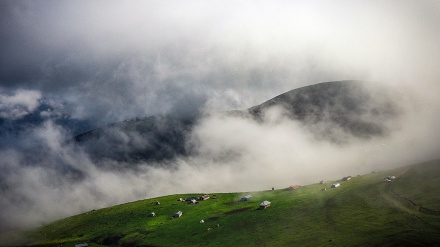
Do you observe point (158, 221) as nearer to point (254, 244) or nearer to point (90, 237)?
point (90, 237)

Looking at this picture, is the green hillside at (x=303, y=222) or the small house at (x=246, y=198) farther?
the small house at (x=246, y=198)

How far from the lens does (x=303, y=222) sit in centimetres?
8631

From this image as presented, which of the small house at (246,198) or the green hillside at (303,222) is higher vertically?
the small house at (246,198)

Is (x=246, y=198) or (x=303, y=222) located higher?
(x=246, y=198)

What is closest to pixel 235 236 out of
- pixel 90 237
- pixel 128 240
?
pixel 128 240

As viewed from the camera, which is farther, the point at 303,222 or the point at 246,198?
the point at 246,198

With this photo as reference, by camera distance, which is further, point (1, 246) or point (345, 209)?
point (1, 246)

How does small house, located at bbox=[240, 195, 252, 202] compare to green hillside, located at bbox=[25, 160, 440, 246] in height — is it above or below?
above

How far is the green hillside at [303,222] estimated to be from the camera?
6856cm

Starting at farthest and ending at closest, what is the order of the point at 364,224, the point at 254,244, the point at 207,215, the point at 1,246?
the point at 1,246 → the point at 207,215 → the point at 254,244 → the point at 364,224

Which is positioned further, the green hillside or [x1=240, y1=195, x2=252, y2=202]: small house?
[x1=240, y1=195, x2=252, y2=202]: small house

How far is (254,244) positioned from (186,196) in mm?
115795

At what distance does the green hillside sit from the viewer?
68.6m

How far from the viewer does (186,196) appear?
191 meters
